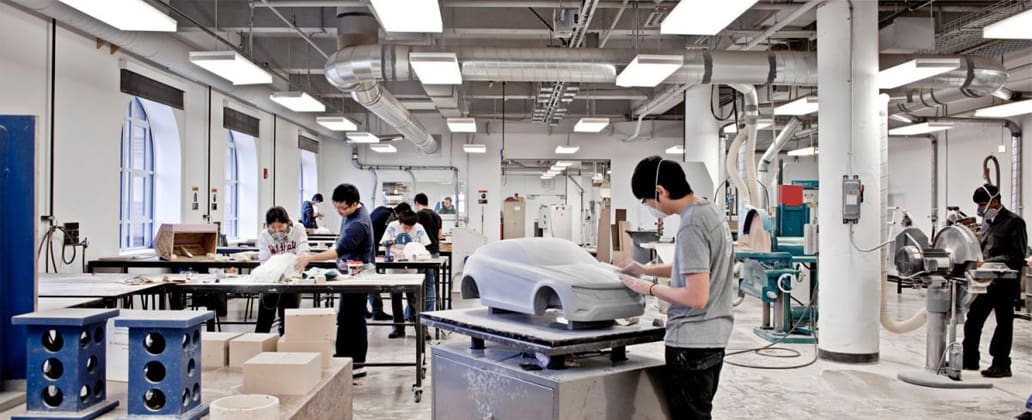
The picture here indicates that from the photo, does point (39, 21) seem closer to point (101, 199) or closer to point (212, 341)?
point (101, 199)

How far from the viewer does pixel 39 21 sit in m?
5.97

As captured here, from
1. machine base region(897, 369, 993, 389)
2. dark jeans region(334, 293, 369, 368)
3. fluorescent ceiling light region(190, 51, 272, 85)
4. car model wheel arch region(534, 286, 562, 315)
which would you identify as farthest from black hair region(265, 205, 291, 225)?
machine base region(897, 369, 993, 389)

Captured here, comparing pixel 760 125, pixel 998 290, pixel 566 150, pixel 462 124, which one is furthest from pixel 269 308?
pixel 566 150

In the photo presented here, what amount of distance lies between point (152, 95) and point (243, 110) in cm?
280

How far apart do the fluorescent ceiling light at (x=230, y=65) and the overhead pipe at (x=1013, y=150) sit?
30.3ft

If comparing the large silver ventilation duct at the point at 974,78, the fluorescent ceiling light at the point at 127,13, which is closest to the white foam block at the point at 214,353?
the fluorescent ceiling light at the point at 127,13

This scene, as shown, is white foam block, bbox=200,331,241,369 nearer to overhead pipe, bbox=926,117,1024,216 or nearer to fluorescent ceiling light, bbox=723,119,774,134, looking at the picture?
fluorescent ceiling light, bbox=723,119,774,134

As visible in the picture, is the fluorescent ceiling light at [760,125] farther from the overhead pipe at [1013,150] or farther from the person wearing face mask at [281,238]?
the person wearing face mask at [281,238]

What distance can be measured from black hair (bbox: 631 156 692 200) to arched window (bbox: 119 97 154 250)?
7446 millimetres

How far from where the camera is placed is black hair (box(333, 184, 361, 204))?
477 cm

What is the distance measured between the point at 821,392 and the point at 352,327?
10.9ft

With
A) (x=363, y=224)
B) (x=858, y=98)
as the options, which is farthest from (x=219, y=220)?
(x=858, y=98)

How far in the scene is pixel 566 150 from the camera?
13.5 metres

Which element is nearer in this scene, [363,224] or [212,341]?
[212,341]
